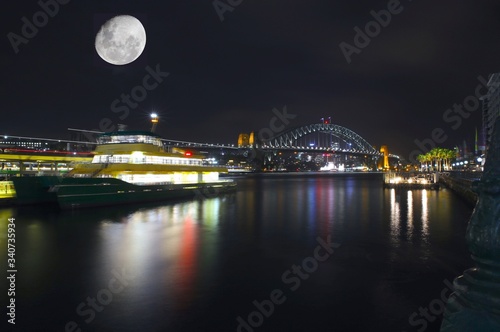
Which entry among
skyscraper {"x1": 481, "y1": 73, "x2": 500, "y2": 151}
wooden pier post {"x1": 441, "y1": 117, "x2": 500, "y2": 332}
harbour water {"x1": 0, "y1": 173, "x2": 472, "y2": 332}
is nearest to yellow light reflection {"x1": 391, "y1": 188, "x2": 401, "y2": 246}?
harbour water {"x1": 0, "y1": 173, "x2": 472, "y2": 332}

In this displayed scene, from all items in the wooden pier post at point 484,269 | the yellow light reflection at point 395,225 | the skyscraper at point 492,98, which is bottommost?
the yellow light reflection at point 395,225

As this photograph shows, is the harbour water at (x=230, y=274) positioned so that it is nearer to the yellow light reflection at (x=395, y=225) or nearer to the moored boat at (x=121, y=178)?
the yellow light reflection at (x=395, y=225)

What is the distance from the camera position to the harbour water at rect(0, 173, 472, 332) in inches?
319

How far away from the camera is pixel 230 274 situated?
11516 mm

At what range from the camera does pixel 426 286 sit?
10.2 m

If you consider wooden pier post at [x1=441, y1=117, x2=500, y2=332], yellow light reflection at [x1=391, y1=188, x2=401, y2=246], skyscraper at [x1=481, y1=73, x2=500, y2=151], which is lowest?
yellow light reflection at [x1=391, y1=188, x2=401, y2=246]

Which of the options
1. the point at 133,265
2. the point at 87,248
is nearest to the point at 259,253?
the point at 133,265

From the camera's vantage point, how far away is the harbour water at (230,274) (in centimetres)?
809

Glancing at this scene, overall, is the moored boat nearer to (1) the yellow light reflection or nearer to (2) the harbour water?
(2) the harbour water

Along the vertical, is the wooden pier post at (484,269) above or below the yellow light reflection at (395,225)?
above

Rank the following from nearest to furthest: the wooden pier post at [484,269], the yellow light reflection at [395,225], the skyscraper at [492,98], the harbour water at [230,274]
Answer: the wooden pier post at [484,269] < the harbour water at [230,274] < the yellow light reflection at [395,225] < the skyscraper at [492,98]

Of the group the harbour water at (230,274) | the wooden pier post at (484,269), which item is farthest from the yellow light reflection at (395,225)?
the wooden pier post at (484,269)

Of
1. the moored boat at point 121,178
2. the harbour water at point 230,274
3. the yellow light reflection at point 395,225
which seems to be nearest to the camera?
the harbour water at point 230,274

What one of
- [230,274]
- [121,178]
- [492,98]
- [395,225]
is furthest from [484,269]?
[492,98]
